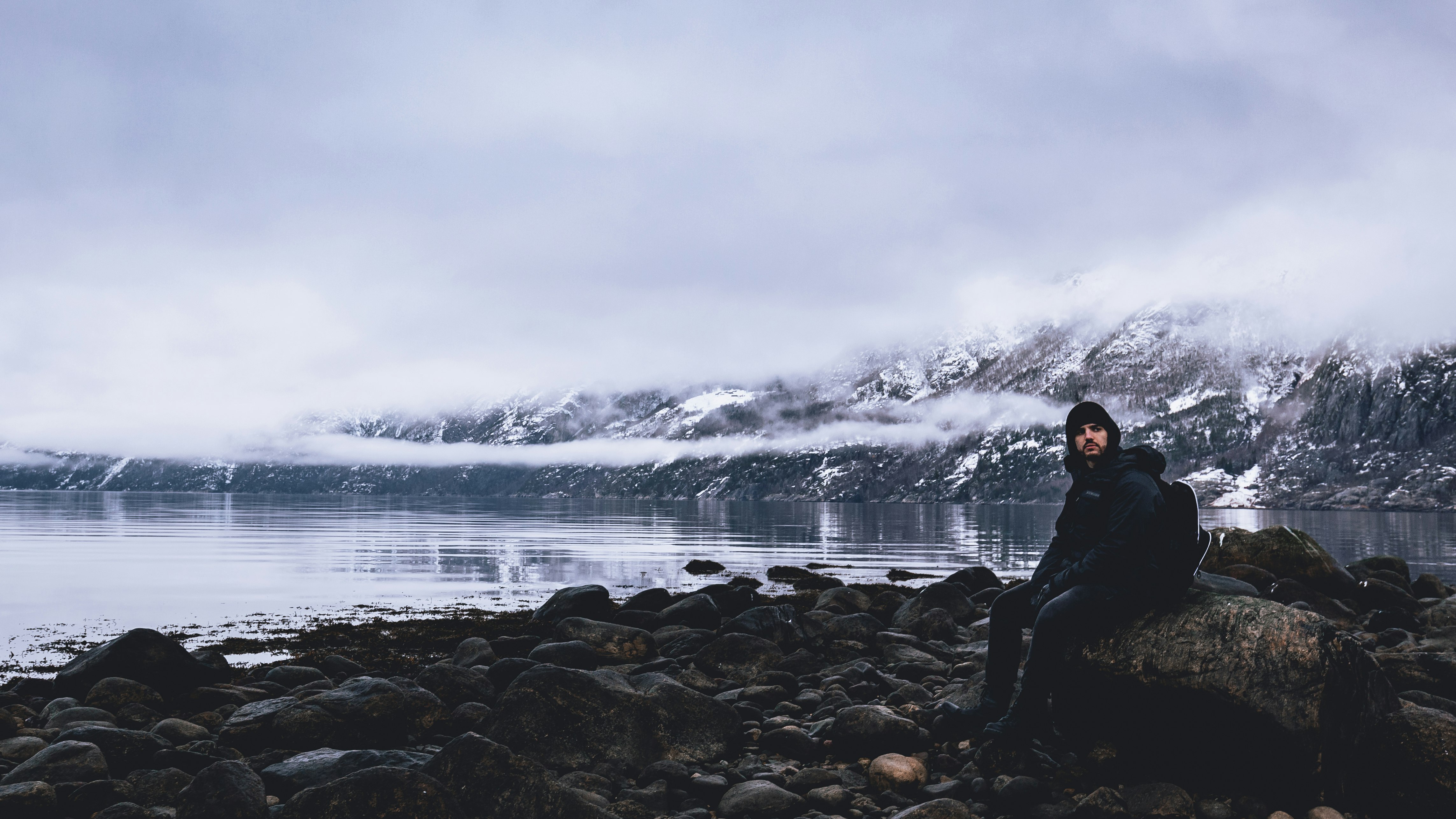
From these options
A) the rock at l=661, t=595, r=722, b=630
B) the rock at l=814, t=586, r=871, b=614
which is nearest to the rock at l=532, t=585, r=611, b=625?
the rock at l=661, t=595, r=722, b=630

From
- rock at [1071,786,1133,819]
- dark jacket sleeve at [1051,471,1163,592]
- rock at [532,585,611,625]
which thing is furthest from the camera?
rock at [532,585,611,625]

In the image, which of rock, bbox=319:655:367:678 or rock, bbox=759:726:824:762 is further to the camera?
rock, bbox=319:655:367:678

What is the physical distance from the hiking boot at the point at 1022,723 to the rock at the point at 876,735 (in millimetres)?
1006

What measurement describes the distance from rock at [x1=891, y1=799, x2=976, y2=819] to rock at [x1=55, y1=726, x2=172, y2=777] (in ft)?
26.3

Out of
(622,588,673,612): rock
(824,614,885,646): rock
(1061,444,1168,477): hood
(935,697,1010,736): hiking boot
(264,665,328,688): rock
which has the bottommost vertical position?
(622,588,673,612): rock

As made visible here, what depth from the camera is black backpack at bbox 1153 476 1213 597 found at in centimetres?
802

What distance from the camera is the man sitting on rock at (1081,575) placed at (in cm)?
809

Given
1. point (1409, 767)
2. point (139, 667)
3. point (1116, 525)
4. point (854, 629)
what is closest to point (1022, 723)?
point (1116, 525)

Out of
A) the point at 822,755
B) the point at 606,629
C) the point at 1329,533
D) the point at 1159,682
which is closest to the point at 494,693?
the point at 606,629

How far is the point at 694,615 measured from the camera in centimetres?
2077

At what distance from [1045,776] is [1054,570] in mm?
1981

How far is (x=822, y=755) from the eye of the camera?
32.3 feet

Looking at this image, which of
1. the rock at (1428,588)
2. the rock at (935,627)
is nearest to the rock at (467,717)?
the rock at (935,627)

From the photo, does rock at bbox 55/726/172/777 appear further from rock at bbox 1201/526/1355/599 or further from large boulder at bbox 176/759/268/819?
rock at bbox 1201/526/1355/599
